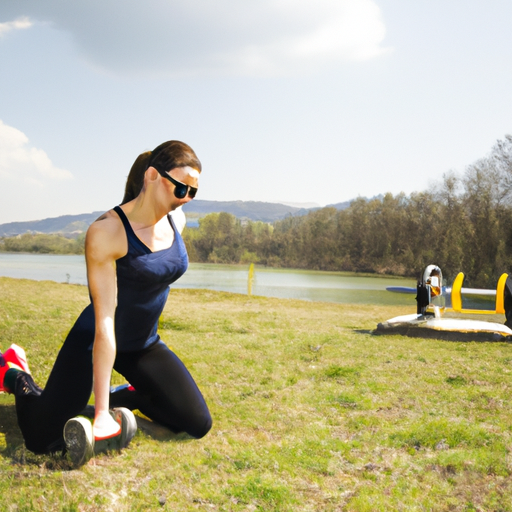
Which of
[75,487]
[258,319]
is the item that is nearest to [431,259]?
[258,319]

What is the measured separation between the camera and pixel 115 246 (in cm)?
381

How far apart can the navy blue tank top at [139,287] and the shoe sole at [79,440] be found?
610mm

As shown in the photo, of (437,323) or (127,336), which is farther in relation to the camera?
(437,323)

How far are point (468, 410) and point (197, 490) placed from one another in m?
3.70

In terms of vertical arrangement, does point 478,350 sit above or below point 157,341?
below

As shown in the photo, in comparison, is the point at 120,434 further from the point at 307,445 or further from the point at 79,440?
the point at 307,445

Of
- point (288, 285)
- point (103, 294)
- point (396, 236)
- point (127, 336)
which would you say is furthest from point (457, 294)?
point (396, 236)

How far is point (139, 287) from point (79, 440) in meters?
1.17

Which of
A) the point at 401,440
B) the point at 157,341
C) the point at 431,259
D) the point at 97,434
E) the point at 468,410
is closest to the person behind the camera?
the point at 97,434

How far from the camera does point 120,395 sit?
4645mm

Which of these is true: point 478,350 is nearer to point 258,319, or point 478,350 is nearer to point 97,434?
point 258,319

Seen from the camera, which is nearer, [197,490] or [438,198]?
[197,490]

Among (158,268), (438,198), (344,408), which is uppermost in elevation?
(438,198)

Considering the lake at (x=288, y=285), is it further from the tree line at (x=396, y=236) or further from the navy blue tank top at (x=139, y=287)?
the navy blue tank top at (x=139, y=287)
